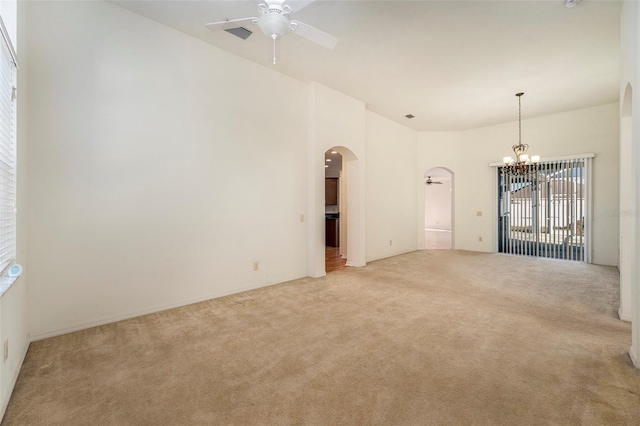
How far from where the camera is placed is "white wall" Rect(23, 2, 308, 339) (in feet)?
8.61

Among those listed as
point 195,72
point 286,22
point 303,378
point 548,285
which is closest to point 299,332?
point 303,378

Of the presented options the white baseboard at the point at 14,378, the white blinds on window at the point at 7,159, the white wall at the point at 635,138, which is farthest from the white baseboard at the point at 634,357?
the white blinds on window at the point at 7,159

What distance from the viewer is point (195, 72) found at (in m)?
3.51

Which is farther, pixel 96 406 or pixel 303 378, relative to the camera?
pixel 303 378

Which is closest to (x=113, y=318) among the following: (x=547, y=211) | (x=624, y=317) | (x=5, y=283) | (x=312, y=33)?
(x=5, y=283)

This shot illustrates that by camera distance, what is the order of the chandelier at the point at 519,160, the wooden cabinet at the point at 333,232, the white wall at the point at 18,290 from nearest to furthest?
the white wall at the point at 18,290 → the chandelier at the point at 519,160 → the wooden cabinet at the point at 333,232

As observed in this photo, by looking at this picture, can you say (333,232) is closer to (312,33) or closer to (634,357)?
(312,33)

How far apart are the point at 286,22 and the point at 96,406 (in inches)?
111

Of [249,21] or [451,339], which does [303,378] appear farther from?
[249,21]

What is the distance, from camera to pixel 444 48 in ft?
12.0

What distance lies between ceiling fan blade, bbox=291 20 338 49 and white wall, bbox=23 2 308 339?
5.69 feet

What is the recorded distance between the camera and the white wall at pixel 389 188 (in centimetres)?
629

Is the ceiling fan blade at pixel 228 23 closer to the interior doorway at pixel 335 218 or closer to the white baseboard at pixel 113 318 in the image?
the white baseboard at pixel 113 318

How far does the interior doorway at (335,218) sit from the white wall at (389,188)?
638 millimetres
